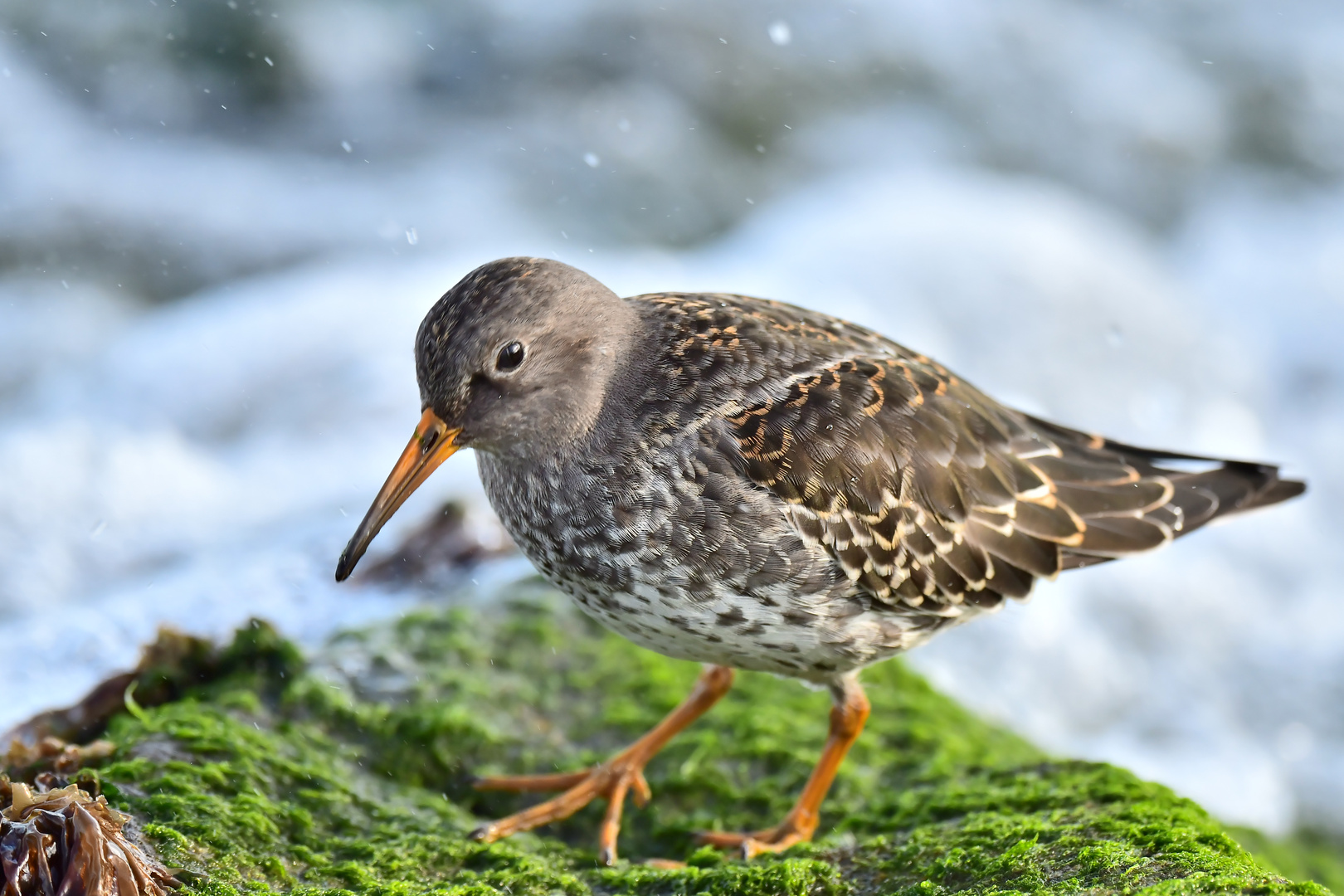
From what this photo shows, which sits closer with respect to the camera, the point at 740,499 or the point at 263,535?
the point at 740,499

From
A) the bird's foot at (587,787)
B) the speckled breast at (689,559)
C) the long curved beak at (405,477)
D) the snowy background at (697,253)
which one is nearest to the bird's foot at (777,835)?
the bird's foot at (587,787)

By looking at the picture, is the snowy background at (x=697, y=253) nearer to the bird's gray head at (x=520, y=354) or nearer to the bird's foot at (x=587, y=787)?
the bird's foot at (x=587, y=787)

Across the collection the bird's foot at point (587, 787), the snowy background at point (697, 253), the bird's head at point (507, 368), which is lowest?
the bird's foot at point (587, 787)

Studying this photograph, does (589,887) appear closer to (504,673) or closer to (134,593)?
(504,673)

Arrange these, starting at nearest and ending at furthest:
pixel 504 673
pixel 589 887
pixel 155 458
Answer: pixel 589 887 → pixel 504 673 → pixel 155 458

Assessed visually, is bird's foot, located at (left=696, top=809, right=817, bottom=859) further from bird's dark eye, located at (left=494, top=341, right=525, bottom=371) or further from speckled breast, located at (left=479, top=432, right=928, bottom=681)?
bird's dark eye, located at (left=494, top=341, right=525, bottom=371)

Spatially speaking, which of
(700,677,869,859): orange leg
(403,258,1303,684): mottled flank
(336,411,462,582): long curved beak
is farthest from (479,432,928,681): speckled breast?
(700,677,869,859): orange leg

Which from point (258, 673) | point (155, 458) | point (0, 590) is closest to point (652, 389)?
point (258, 673)
